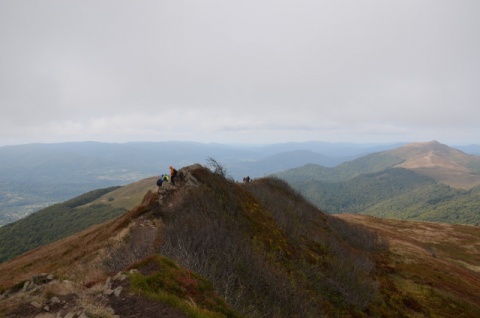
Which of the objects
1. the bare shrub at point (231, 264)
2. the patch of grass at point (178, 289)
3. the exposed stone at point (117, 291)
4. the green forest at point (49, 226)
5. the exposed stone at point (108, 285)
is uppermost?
the exposed stone at point (117, 291)

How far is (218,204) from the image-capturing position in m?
36.3

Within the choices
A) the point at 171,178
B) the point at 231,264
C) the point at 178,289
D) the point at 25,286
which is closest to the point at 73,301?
the point at 178,289

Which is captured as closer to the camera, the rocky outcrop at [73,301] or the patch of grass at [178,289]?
the rocky outcrop at [73,301]

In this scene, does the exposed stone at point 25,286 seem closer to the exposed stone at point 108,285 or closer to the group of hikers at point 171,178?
the exposed stone at point 108,285

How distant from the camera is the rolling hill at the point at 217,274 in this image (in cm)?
1299

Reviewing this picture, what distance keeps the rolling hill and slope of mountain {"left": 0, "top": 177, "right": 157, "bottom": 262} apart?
→ 93.4m

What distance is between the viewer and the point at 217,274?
20.9 meters

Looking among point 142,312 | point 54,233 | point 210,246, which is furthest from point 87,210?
point 142,312

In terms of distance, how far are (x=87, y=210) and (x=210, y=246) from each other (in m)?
168

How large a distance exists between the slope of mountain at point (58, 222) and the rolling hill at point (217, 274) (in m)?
93.4

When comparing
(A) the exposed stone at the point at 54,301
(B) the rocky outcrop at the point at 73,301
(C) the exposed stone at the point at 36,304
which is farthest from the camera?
(A) the exposed stone at the point at 54,301

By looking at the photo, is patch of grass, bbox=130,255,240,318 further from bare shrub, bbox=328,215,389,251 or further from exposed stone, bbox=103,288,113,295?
bare shrub, bbox=328,215,389,251

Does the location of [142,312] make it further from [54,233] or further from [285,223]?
[54,233]

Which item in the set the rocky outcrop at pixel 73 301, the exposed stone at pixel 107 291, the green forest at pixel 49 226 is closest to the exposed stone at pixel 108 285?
the rocky outcrop at pixel 73 301
